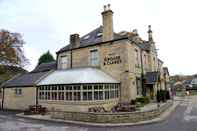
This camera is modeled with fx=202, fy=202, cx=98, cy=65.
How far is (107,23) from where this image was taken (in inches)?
947

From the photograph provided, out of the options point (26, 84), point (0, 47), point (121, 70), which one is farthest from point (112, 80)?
point (0, 47)

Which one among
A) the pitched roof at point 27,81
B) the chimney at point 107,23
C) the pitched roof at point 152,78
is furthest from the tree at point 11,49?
the pitched roof at point 152,78

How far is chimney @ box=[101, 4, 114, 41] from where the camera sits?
23844 mm

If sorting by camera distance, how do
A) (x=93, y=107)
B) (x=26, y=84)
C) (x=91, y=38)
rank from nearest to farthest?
(x=93, y=107)
(x=26, y=84)
(x=91, y=38)

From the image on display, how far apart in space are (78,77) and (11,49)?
2078 centimetres

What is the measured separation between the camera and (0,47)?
115 ft

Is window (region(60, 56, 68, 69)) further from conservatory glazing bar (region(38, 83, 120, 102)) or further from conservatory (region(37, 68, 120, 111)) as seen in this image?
conservatory glazing bar (region(38, 83, 120, 102))

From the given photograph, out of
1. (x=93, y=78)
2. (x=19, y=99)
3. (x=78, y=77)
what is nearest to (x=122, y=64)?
(x=93, y=78)

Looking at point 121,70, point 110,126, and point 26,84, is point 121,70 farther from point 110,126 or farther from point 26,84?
point 26,84

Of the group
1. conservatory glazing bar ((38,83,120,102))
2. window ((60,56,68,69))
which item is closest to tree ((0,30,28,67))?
window ((60,56,68,69))

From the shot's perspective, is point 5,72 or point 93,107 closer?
point 93,107

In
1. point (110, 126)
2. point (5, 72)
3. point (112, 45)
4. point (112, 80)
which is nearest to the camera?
point (110, 126)

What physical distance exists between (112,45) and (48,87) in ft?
28.7

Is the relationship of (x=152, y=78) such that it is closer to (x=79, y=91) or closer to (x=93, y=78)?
(x=93, y=78)
